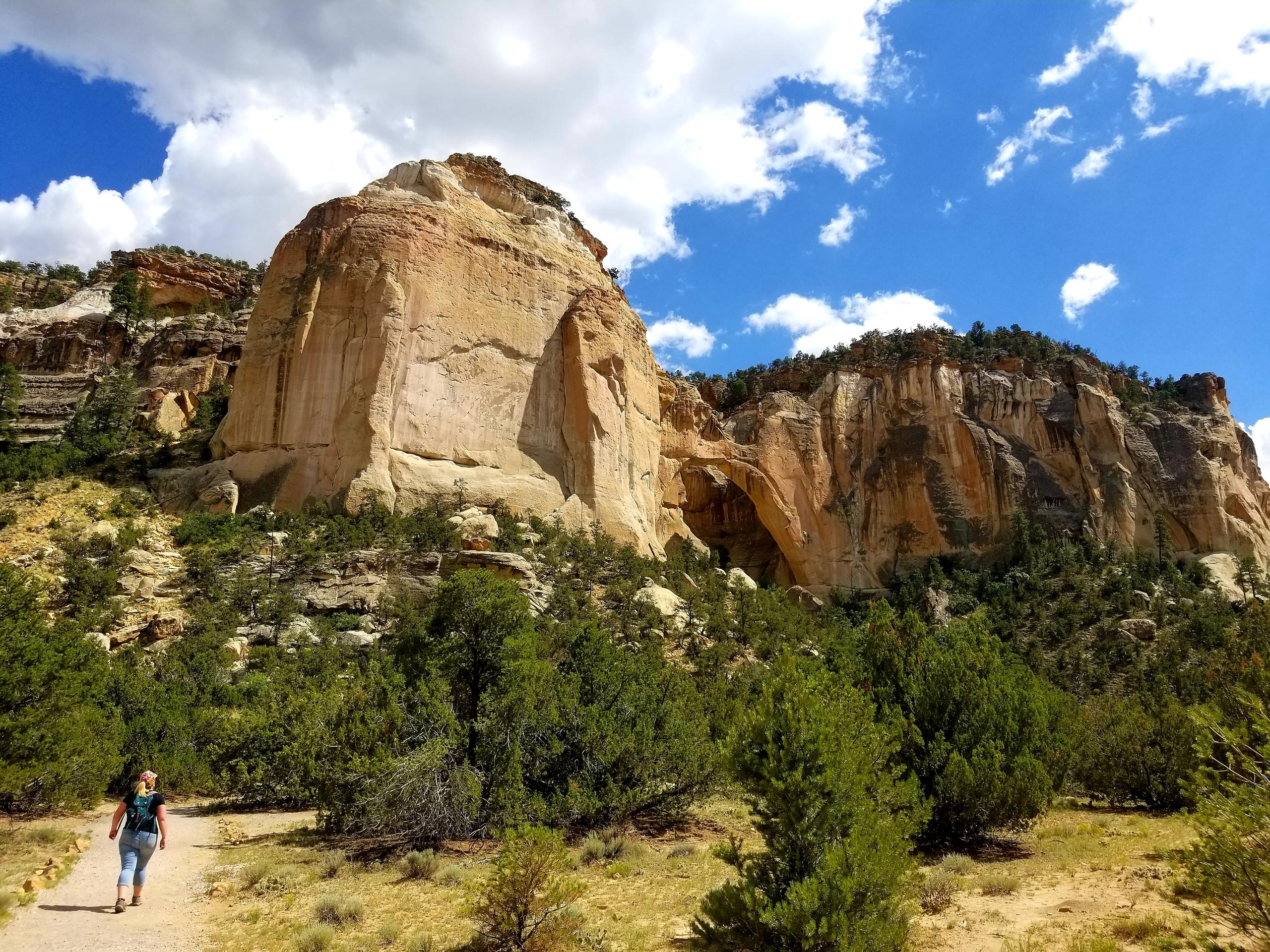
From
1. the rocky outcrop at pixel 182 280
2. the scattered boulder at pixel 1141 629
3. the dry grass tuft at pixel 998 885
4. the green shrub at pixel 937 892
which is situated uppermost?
the rocky outcrop at pixel 182 280

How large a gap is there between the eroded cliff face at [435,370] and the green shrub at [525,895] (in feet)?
77.4

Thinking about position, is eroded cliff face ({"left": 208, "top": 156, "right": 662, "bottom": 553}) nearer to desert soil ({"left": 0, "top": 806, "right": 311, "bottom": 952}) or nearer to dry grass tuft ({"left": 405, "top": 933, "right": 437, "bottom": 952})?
desert soil ({"left": 0, "top": 806, "right": 311, "bottom": 952})

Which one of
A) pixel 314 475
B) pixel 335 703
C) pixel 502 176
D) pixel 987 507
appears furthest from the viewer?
pixel 987 507

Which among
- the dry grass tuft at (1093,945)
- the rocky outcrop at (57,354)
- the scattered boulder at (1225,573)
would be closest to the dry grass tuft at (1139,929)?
the dry grass tuft at (1093,945)

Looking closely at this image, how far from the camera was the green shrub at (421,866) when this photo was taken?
10570 mm

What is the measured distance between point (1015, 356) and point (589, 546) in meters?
34.3

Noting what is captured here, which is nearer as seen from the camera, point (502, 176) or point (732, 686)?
point (732, 686)

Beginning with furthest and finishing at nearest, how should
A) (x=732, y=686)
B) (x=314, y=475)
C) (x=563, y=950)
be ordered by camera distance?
1. (x=314, y=475)
2. (x=732, y=686)
3. (x=563, y=950)

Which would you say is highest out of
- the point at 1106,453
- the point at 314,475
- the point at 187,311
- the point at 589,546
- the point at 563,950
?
the point at 187,311

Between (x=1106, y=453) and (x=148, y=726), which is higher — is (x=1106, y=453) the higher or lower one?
the higher one

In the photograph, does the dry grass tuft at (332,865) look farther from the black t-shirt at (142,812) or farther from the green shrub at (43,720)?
the green shrub at (43,720)

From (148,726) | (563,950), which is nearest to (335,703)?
(148,726)

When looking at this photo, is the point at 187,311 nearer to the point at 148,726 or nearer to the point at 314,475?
the point at 314,475

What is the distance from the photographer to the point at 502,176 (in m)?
41.3
